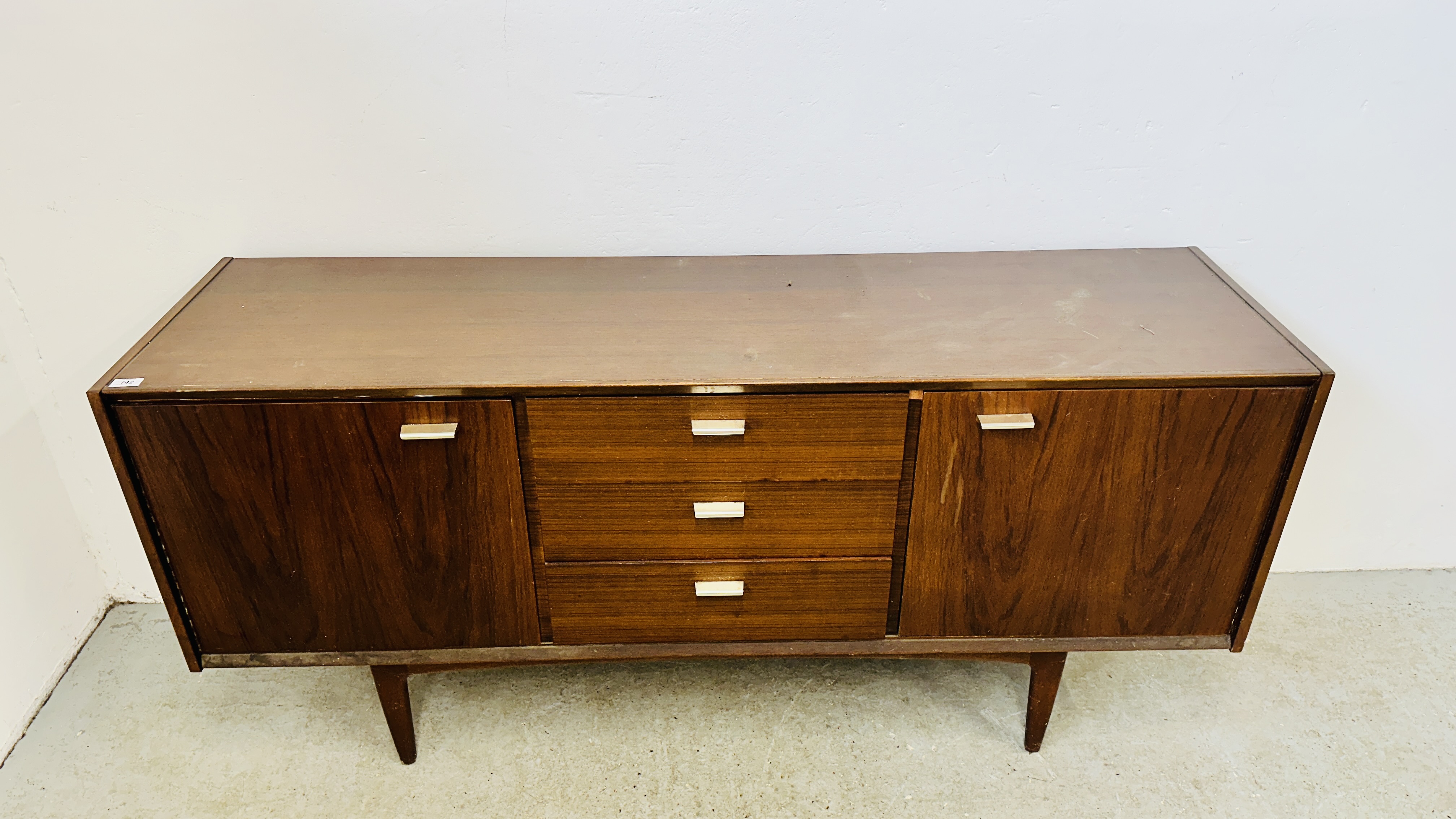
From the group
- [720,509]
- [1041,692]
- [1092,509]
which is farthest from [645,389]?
[1041,692]

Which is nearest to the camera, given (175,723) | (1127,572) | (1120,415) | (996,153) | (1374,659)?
(1120,415)

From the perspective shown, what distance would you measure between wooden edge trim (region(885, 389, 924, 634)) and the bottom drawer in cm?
1

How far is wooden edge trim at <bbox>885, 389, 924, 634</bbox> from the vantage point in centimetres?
124

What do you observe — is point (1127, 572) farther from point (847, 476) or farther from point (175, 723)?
point (175, 723)

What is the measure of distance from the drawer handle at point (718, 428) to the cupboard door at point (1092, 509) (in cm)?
24

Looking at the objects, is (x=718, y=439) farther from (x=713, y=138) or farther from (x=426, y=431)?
(x=713, y=138)

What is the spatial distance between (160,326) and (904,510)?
1.06m

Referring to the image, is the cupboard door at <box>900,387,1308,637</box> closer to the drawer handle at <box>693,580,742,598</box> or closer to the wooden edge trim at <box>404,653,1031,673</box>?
the wooden edge trim at <box>404,653,1031,673</box>

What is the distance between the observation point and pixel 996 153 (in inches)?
60.2

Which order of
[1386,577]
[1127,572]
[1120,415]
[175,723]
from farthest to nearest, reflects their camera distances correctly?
[1386,577]
[175,723]
[1127,572]
[1120,415]

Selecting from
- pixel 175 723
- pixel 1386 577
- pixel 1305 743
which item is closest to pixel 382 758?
pixel 175 723

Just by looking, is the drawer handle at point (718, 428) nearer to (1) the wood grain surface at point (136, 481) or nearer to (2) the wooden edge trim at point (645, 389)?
(2) the wooden edge trim at point (645, 389)

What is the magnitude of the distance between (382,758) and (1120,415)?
4.16ft

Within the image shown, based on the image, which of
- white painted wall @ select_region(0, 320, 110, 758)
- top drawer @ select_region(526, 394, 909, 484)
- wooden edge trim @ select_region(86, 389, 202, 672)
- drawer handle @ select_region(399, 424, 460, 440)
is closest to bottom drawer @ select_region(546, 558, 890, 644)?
top drawer @ select_region(526, 394, 909, 484)
